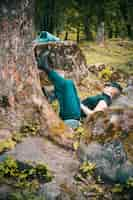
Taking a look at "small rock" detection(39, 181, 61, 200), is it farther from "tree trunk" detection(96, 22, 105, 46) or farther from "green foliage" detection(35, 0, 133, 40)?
"green foliage" detection(35, 0, 133, 40)

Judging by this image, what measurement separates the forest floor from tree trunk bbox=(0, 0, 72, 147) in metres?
9.47

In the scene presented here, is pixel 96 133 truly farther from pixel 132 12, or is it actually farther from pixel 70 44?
pixel 132 12

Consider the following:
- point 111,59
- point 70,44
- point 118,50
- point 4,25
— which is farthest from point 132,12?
point 4,25

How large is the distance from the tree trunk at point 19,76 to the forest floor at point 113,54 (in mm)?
9470

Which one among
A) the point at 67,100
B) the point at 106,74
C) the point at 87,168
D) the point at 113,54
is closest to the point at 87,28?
the point at 113,54

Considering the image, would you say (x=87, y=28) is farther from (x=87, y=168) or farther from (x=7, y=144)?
(x=87, y=168)

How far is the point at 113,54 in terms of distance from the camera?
69.5 feet

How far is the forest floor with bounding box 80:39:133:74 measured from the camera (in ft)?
60.6

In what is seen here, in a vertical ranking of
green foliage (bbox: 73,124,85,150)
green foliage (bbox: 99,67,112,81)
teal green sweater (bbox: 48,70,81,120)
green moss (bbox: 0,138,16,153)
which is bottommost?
green foliage (bbox: 99,67,112,81)

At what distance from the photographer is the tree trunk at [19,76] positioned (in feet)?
25.5

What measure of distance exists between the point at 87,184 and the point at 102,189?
0.23 m

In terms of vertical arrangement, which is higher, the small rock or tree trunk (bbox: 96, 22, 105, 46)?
tree trunk (bbox: 96, 22, 105, 46)

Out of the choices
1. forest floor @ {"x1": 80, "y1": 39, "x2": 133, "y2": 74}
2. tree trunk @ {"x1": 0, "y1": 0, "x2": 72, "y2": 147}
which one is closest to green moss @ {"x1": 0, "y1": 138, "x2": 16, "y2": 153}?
tree trunk @ {"x1": 0, "y1": 0, "x2": 72, "y2": 147}

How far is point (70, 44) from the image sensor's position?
13008mm
